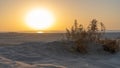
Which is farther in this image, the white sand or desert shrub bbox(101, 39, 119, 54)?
desert shrub bbox(101, 39, 119, 54)

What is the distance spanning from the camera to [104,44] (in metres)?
13.6

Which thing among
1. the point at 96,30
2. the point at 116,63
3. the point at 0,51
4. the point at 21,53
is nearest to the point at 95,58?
the point at 116,63

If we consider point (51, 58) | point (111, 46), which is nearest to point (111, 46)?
point (111, 46)

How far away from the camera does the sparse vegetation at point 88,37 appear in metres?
13.0

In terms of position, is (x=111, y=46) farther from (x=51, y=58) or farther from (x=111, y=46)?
(x=51, y=58)

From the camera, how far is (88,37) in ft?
44.4

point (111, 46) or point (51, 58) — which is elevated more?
point (111, 46)

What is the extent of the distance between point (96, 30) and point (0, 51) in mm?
3884

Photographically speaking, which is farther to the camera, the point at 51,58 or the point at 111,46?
the point at 111,46

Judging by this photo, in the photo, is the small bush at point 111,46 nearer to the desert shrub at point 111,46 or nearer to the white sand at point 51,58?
the desert shrub at point 111,46

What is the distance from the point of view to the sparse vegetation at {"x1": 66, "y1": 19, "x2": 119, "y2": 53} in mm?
13048

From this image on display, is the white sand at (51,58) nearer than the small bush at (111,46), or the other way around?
the white sand at (51,58)

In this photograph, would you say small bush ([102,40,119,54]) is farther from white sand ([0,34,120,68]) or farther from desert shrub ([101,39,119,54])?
white sand ([0,34,120,68])

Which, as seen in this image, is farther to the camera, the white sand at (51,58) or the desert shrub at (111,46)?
the desert shrub at (111,46)
